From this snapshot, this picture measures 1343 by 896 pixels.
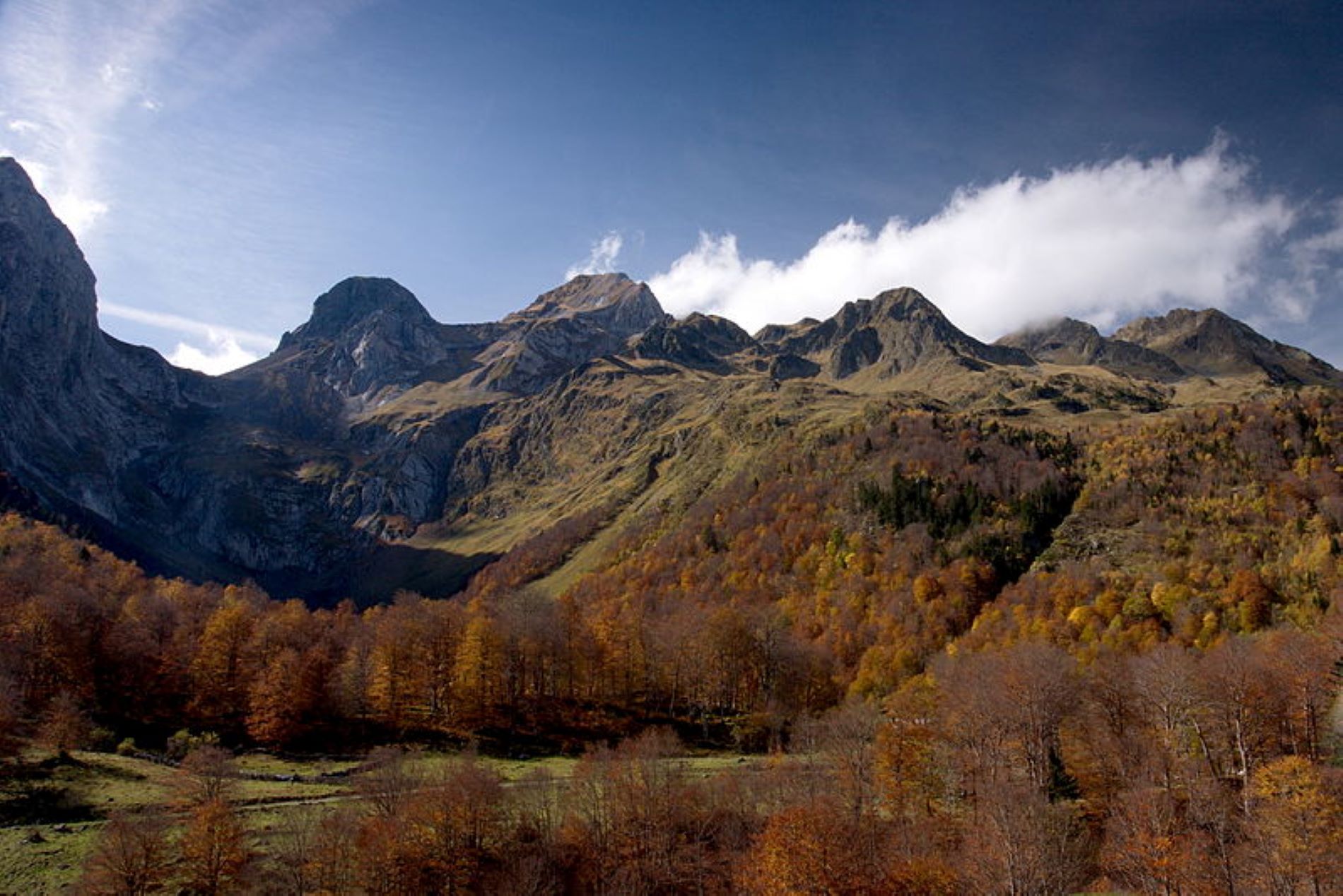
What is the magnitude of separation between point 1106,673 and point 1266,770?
2846 centimetres

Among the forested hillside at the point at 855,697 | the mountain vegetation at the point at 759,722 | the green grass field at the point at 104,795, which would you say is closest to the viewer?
the green grass field at the point at 104,795

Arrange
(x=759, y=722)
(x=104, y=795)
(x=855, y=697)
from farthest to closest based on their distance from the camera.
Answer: (x=855, y=697) → (x=759, y=722) → (x=104, y=795)

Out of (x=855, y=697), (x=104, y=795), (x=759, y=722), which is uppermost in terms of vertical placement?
(x=855, y=697)

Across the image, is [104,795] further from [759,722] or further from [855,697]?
[855,697]

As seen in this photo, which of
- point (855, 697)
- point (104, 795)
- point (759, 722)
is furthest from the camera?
point (855, 697)

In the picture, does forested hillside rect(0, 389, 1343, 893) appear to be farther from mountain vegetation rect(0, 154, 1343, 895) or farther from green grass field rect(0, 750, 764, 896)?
green grass field rect(0, 750, 764, 896)

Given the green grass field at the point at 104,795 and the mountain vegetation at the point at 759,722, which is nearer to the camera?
the green grass field at the point at 104,795

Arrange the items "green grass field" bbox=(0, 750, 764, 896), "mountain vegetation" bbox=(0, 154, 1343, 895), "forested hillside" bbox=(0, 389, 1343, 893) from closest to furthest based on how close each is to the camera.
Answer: "green grass field" bbox=(0, 750, 764, 896)
"mountain vegetation" bbox=(0, 154, 1343, 895)
"forested hillside" bbox=(0, 389, 1343, 893)

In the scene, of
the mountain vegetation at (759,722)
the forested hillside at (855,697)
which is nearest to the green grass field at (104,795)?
the mountain vegetation at (759,722)

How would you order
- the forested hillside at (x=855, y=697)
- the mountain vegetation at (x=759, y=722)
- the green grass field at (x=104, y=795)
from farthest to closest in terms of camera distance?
the forested hillside at (x=855, y=697)
the mountain vegetation at (x=759, y=722)
the green grass field at (x=104, y=795)

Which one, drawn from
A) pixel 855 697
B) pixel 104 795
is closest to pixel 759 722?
pixel 855 697

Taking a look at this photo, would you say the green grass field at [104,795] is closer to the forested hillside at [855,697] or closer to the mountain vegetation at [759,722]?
the mountain vegetation at [759,722]

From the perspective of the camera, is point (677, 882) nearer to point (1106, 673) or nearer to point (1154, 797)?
point (1154, 797)

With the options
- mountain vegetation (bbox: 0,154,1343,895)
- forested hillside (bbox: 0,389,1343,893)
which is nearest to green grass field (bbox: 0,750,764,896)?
mountain vegetation (bbox: 0,154,1343,895)
